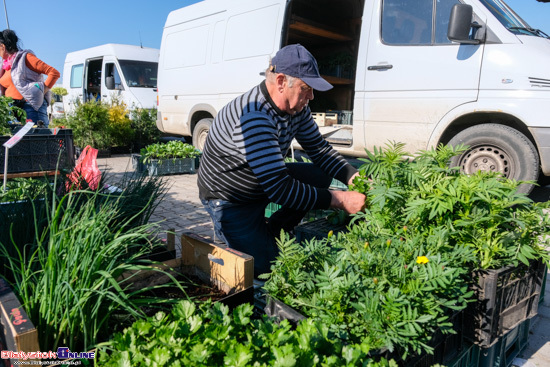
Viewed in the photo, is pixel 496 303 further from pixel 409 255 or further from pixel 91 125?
pixel 91 125

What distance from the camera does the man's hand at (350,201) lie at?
2.23m

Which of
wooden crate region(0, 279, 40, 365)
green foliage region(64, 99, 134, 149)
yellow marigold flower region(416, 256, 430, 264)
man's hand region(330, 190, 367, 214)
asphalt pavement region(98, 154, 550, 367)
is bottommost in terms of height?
asphalt pavement region(98, 154, 550, 367)

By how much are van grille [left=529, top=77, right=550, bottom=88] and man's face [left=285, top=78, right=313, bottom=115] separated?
2.84m

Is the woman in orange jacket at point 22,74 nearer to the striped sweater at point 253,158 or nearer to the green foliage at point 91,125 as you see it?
the green foliage at point 91,125

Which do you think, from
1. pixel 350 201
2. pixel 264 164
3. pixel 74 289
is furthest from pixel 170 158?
pixel 74 289

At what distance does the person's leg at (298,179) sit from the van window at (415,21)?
8.51 ft

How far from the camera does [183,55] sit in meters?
7.62

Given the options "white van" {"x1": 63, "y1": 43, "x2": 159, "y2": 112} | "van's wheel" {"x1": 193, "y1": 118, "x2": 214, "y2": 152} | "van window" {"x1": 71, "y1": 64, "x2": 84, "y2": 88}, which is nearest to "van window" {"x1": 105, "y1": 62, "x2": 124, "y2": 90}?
"white van" {"x1": 63, "y1": 43, "x2": 159, "y2": 112}

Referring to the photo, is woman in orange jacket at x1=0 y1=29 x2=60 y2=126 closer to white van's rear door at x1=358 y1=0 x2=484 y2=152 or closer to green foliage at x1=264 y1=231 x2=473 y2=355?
white van's rear door at x1=358 y1=0 x2=484 y2=152

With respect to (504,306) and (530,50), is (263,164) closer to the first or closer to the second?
(504,306)

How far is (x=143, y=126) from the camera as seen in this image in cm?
1001

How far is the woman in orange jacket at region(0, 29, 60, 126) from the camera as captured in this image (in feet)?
17.0

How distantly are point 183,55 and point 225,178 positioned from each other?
5777mm

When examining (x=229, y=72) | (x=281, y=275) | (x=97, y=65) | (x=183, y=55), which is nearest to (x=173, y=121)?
(x=183, y=55)
